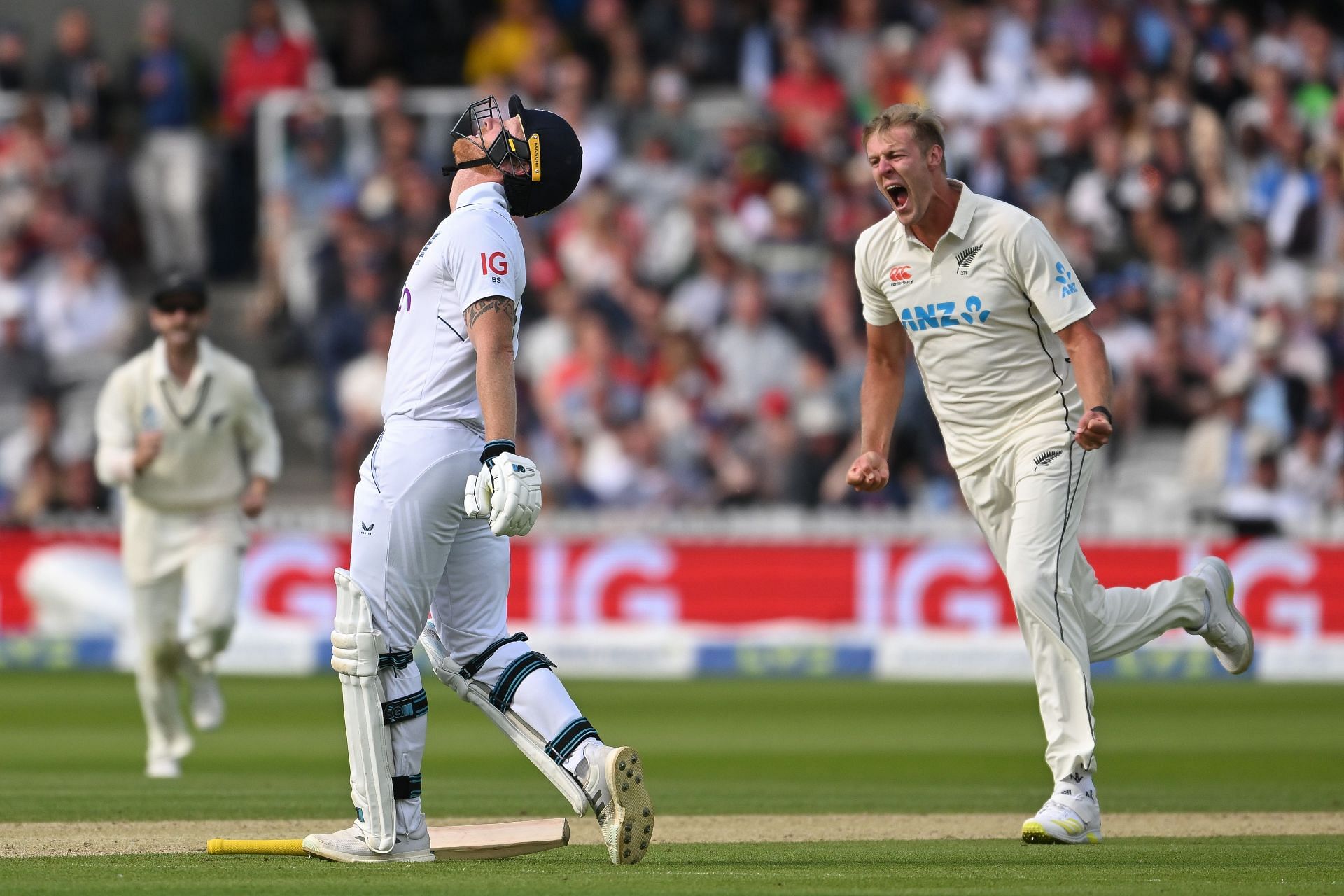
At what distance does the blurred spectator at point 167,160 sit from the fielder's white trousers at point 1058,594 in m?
13.7

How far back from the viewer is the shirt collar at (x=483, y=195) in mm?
6035

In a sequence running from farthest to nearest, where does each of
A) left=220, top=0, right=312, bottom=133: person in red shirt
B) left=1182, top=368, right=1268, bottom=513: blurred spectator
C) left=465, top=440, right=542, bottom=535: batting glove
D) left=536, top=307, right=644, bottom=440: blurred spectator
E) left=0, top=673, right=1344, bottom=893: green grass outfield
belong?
left=220, top=0, right=312, bottom=133: person in red shirt, left=536, top=307, right=644, bottom=440: blurred spectator, left=1182, top=368, right=1268, bottom=513: blurred spectator, left=0, top=673, right=1344, bottom=893: green grass outfield, left=465, top=440, right=542, bottom=535: batting glove

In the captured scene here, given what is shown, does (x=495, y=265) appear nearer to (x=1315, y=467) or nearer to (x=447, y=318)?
(x=447, y=318)

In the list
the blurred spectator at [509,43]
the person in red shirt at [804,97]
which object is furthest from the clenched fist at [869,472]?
the blurred spectator at [509,43]

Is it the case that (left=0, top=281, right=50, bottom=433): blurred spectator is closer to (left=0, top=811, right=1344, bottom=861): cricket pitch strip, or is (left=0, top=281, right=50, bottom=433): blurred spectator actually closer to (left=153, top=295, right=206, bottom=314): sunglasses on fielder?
(left=153, top=295, right=206, bottom=314): sunglasses on fielder

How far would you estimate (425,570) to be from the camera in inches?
234

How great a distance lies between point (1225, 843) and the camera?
682 cm

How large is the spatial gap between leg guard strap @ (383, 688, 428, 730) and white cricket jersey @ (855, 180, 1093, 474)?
2140 millimetres

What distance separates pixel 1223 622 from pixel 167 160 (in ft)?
46.8

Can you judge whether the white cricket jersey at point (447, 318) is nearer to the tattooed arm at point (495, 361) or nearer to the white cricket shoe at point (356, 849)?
the tattooed arm at point (495, 361)

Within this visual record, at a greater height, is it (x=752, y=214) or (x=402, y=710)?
(x=752, y=214)

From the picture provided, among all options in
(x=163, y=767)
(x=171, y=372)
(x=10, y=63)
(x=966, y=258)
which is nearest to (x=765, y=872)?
(x=966, y=258)

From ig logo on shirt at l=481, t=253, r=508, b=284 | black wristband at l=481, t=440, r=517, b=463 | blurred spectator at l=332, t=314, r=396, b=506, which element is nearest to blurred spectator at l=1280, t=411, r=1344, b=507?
blurred spectator at l=332, t=314, r=396, b=506

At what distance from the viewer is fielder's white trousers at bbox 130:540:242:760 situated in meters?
9.66
